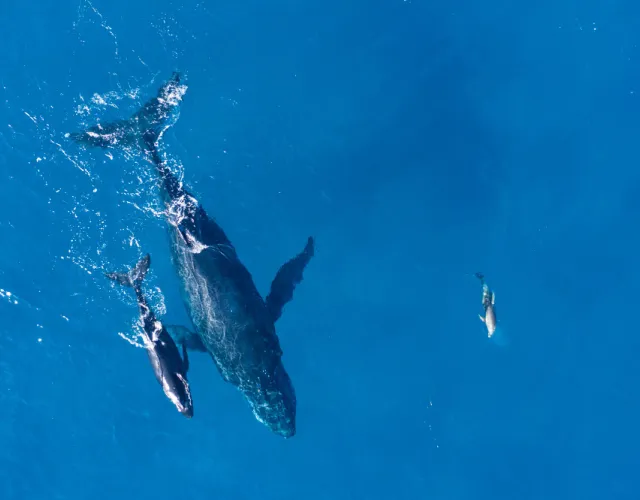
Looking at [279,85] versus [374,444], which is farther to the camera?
[279,85]

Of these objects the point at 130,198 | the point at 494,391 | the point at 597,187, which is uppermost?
the point at 597,187

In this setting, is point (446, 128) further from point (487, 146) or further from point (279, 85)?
point (279, 85)

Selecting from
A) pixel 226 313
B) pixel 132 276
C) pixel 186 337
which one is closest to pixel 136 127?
pixel 132 276

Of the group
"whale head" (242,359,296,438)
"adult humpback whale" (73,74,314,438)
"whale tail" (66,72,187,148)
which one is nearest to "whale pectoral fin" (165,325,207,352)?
"adult humpback whale" (73,74,314,438)

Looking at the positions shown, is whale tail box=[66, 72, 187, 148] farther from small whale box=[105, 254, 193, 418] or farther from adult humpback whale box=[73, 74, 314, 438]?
small whale box=[105, 254, 193, 418]

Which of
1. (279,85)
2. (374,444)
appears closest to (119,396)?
(374,444)

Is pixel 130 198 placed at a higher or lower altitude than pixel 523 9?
lower
